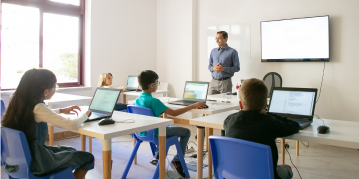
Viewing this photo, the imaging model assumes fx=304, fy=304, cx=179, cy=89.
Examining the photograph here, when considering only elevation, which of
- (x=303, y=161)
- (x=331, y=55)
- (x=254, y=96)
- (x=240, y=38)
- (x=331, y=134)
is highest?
(x=240, y=38)

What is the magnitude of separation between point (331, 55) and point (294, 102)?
2.57 m

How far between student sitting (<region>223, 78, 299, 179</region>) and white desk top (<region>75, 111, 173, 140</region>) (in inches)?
24.0

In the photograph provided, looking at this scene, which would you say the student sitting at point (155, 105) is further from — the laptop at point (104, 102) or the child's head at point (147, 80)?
the laptop at point (104, 102)

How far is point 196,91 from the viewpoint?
345 centimetres

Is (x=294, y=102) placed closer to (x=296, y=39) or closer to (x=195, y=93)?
(x=195, y=93)

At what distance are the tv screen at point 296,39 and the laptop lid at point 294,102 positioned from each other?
246cm

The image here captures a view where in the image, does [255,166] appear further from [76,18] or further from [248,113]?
[76,18]

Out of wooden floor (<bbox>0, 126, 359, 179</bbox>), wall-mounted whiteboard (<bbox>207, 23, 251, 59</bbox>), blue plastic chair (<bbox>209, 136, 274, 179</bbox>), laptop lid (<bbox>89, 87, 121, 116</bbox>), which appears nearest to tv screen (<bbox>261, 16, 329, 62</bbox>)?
wall-mounted whiteboard (<bbox>207, 23, 251, 59</bbox>)

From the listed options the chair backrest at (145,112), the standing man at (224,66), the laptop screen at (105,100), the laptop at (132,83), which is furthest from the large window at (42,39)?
the standing man at (224,66)

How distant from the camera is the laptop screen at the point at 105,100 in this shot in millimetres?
2455

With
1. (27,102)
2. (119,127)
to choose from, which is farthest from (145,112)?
(27,102)

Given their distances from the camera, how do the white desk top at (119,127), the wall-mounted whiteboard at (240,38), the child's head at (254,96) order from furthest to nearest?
the wall-mounted whiteboard at (240,38) < the white desk top at (119,127) < the child's head at (254,96)

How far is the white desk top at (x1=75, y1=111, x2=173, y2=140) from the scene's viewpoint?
1.93 metres

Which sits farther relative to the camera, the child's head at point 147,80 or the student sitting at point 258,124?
the child's head at point 147,80
